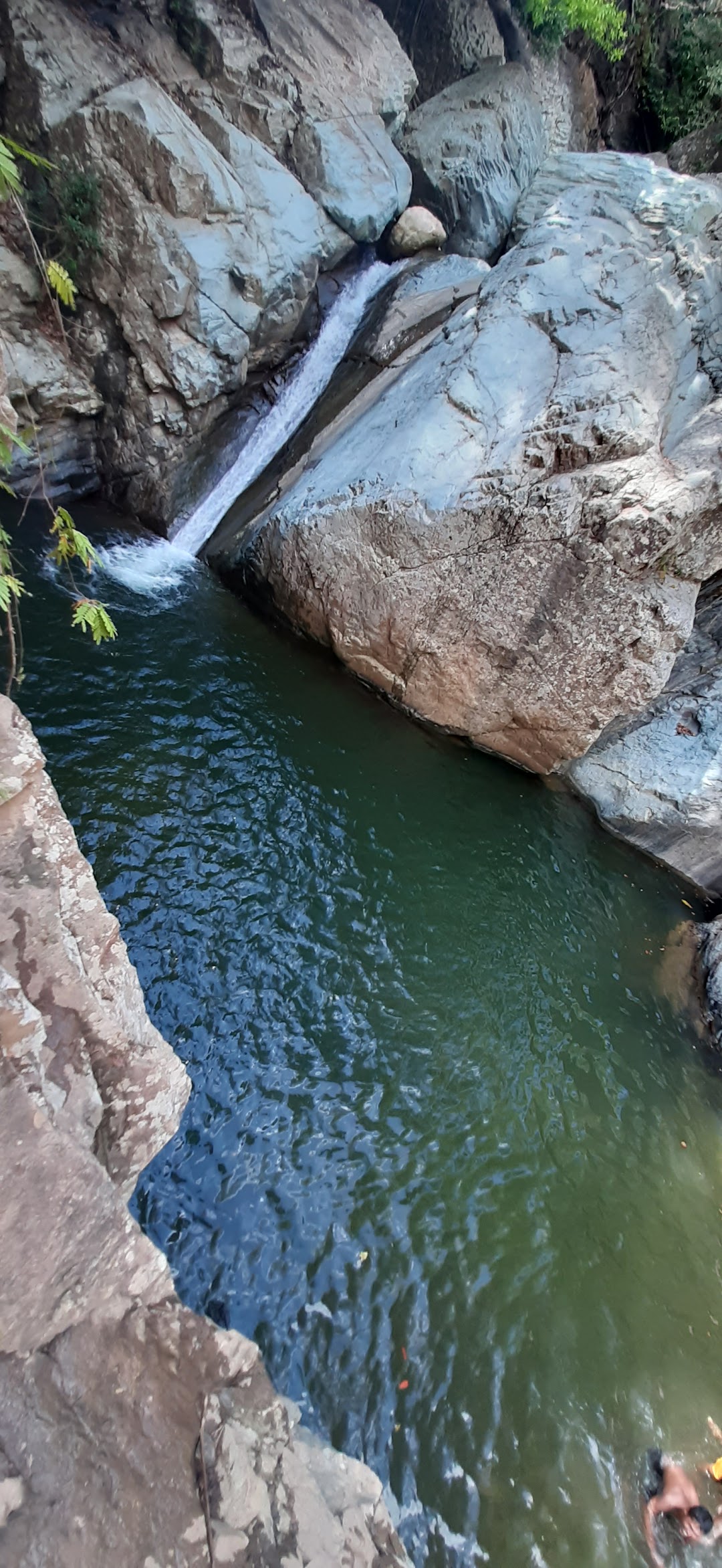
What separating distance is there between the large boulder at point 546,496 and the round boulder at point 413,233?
11.5ft

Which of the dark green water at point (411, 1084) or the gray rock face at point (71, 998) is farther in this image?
the dark green water at point (411, 1084)

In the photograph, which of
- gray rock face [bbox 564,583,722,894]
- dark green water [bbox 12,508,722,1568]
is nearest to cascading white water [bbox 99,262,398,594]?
dark green water [bbox 12,508,722,1568]

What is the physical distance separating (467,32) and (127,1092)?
19.5 m

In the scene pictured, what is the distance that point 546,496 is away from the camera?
8.63 m

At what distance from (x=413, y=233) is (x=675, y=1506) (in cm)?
1639

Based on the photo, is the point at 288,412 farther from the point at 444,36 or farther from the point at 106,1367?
the point at 106,1367

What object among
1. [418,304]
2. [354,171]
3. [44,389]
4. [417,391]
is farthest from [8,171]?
[354,171]

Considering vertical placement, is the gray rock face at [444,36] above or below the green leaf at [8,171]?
above

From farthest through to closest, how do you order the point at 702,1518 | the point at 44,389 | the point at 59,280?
the point at 44,389
the point at 702,1518
the point at 59,280

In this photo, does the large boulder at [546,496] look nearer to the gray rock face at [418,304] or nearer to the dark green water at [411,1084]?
the dark green water at [411,1084]

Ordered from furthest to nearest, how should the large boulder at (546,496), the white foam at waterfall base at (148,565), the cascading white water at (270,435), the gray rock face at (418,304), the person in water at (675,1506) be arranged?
1. the gray rock face at (418,304)
2. the cascading white water at (270,435)
3. the white foam at waterfall base at (148,565)
4. the large boulder at (546,496)
5. the person in water at (675,1506)

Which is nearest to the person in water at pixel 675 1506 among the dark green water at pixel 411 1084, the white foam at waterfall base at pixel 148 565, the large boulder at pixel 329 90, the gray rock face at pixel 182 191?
the dark green water at pixel 411 1084

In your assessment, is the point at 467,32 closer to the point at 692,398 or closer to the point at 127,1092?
the point at 692,398

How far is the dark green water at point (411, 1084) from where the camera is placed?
4375 mm
